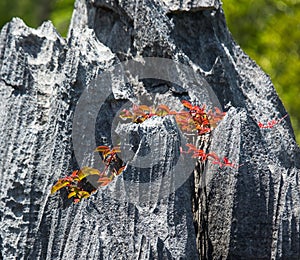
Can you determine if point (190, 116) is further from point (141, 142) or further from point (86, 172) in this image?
point (86, 172)

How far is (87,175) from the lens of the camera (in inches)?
163

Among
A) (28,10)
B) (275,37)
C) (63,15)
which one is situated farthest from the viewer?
(28,10)

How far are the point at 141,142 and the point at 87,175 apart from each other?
55 cm

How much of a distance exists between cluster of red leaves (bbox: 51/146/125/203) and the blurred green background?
650cm

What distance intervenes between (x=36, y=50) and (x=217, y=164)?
59.0 inches

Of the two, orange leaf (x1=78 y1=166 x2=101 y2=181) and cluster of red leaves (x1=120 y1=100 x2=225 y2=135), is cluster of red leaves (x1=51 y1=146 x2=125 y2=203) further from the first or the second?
cluster of red leaves (x1=120 y1=100 x2=225 y2=135)

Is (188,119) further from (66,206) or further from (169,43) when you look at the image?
(66,206)

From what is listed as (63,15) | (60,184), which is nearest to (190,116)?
(60,184)

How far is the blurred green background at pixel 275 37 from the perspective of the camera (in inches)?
408

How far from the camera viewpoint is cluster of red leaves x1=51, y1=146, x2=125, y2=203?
4.07 m

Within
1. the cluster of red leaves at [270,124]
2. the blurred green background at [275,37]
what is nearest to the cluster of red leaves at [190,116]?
the cluster of red leaves at [270,124]

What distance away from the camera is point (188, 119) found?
4.15 m

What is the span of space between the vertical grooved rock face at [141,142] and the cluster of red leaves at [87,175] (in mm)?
76

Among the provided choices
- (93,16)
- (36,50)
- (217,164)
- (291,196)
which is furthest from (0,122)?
(291,196)
